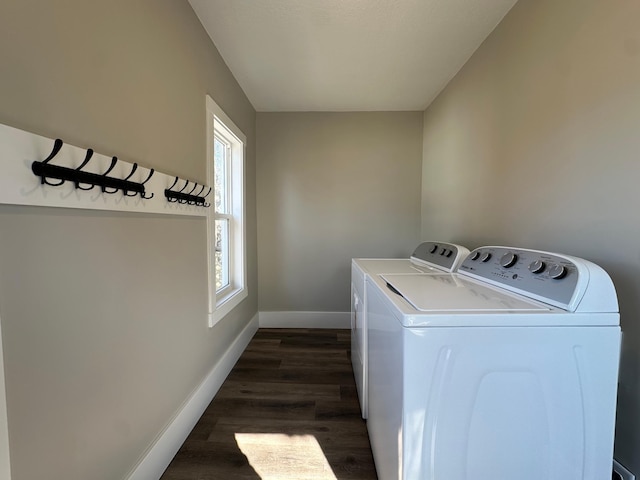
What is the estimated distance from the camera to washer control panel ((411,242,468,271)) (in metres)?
1.54

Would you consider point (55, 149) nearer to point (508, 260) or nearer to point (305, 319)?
point (508, 260)

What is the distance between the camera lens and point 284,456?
1427mm

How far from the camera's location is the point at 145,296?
118 cm

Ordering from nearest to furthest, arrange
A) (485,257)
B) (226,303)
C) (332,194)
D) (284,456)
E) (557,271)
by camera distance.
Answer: (557,271), (485,257), (284,456), (226,303), (332,194)

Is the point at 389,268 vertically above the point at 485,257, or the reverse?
the point at 485,257

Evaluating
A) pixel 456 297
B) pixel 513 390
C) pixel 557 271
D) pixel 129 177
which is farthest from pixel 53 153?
pixel 557 271

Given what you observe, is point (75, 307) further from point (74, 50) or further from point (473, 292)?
point (473, 292)

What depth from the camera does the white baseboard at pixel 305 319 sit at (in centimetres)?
308

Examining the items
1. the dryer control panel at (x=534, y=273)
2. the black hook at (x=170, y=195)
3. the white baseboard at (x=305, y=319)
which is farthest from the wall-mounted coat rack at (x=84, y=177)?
the white baseboard at (x=305, y=319)

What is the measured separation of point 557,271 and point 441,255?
2.61ft

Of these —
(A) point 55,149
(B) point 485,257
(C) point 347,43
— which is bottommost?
(B) point 485,257

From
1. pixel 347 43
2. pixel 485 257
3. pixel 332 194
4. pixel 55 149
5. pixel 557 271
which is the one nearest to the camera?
pixel 55 149

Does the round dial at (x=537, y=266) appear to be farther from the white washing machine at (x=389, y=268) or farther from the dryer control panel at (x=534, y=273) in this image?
the white washing machine at (x=389, y=268)

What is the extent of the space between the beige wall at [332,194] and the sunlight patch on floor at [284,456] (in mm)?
1614
